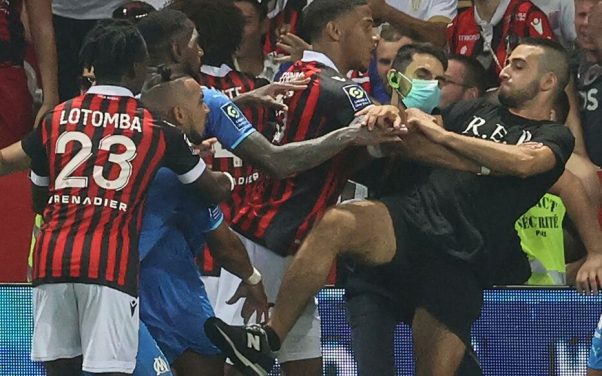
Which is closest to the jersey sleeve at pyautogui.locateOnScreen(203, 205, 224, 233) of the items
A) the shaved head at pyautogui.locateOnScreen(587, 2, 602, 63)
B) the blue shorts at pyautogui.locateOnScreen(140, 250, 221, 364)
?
the blue shorts at pyautogui.locateOnScreen(140, 250, 221, 364)

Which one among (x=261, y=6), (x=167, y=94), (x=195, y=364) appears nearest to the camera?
(x=167, y=94)

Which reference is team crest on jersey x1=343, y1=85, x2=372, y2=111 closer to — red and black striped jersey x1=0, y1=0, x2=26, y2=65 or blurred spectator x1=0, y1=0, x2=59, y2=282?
blurred spectator x1=0, y1=0, x2=59, y2=282

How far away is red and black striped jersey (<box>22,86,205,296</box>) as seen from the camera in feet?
19.5

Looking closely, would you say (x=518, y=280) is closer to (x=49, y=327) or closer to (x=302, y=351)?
(x=302, y=351)

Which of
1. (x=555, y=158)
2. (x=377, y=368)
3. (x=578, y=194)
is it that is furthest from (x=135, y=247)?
(x=578, y=194)

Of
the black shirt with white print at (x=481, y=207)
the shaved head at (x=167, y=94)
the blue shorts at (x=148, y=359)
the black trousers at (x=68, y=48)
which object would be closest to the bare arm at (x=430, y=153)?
the black shirt with white print at (x=481, y=207)

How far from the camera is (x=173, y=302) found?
259 inches

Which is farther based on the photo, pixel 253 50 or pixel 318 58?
pixel 253 50

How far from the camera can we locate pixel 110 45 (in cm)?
604

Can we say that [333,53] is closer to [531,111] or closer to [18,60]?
[531,111]

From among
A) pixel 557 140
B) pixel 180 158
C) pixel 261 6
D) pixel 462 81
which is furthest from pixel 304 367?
pixel 261 6

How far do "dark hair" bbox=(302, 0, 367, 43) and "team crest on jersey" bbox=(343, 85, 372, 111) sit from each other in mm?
450

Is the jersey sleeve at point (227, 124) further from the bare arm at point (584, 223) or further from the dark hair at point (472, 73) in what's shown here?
the dark hair at point (472, 73)

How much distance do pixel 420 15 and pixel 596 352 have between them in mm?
2788
